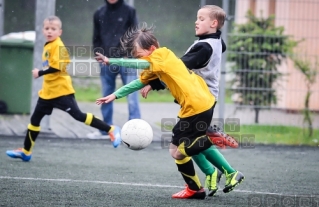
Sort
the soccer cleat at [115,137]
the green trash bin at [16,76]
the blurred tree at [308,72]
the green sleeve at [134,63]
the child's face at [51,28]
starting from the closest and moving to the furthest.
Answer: the green sleeve at [134,63]
the child's face at [51,28]
the soccer cleat at [115,137]
the blurred tree at [308,72]
the green trash bin at [16,76]

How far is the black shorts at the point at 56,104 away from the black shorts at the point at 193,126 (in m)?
2.92

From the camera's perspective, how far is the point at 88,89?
57.1ft

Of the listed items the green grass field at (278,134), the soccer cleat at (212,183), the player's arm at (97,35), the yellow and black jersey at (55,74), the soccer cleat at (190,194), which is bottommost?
the green grass field at (278,134)

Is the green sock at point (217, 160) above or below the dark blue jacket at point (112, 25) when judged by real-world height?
below

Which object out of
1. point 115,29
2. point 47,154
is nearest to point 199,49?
point 47,154

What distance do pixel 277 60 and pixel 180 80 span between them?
19.2ft

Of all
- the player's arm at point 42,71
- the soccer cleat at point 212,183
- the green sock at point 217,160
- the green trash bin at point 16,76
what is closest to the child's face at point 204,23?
the green sock at point 217,160

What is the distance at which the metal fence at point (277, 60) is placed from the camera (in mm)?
A: 11586

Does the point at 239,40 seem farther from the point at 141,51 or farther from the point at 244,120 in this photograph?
the point at 141,51

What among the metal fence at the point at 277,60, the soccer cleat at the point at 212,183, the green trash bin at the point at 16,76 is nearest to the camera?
the soccer cleat at the point at 212,183

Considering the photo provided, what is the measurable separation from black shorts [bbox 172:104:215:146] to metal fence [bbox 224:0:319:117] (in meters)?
5.41

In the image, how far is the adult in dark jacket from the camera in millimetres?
11195

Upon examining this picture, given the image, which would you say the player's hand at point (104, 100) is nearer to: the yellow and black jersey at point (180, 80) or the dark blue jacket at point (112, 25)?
Result: the yellow and black jersey at point (180, 80)

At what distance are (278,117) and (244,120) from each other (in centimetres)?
52
